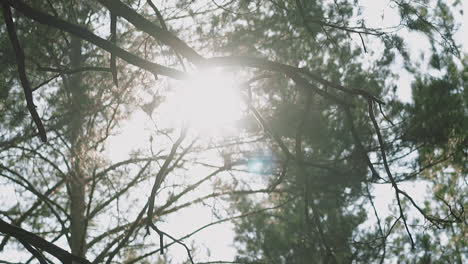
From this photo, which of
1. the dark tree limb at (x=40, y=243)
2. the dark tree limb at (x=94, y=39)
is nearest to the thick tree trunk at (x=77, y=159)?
the dark tree limb at (x=94, y=39)

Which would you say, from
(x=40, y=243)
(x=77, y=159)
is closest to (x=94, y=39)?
(x=40, y=243)

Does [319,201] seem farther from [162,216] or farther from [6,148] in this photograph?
[6,148]

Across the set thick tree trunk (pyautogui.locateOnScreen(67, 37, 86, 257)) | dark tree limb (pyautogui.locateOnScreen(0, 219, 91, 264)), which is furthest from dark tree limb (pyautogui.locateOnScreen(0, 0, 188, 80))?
thick tree trunk (pyautogui.locateOnScreen(67, 37, 86, 257))

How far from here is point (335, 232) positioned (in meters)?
5.93

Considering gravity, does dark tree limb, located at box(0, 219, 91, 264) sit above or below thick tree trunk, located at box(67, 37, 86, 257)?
below

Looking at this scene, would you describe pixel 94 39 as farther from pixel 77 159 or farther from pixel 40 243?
pixel 77 159

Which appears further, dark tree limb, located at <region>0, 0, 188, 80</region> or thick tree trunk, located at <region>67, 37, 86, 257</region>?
thick tree trunk, located at <region>67, 37, 86, 257</region>

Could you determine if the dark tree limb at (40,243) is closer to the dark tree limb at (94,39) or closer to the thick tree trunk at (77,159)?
the dark tree limb at (94,39)

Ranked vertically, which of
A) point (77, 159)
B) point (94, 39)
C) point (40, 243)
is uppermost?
point (77, 159)

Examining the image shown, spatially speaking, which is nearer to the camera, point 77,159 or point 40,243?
point 40,243

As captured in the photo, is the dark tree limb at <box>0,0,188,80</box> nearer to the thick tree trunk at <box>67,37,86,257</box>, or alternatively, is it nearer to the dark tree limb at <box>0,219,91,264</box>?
the dark tree limb at <box>0,219,91,264</box>

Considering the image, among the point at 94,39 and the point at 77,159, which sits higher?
the point at 77,159

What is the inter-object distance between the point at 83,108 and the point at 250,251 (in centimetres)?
447

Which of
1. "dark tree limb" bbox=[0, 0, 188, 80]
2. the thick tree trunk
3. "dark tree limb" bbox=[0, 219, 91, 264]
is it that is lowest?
"dark tree limb" bbox=[0, 219, 91, 264]
